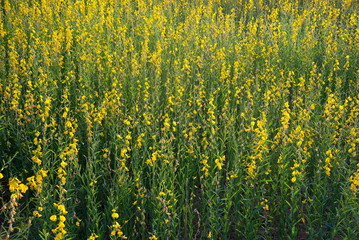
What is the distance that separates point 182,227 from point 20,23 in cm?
441

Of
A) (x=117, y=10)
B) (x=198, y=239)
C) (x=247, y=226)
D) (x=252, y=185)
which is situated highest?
(x=117, y=10)

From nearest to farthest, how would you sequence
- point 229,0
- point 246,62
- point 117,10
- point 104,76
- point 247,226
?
point 247,226 < point 104,76 < point 246,62 < point 117,10 < point 229,0

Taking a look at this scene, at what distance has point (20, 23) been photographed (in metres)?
5.84

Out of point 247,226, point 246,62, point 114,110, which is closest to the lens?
point 247,226

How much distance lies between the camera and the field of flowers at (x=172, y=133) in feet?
9.14

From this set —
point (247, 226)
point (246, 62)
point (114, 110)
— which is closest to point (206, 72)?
point (246, 62)

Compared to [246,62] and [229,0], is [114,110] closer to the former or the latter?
[246,62]

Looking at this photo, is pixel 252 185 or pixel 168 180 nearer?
pixel 252 185

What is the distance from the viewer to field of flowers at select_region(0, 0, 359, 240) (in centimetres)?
279

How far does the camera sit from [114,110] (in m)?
3.75

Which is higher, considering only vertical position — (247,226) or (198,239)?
(247,226)

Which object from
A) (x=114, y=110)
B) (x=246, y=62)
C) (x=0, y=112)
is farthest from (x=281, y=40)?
(x=0, y=112)

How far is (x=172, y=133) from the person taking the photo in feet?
10.7

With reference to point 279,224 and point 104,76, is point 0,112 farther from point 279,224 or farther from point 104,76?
point 279,224
